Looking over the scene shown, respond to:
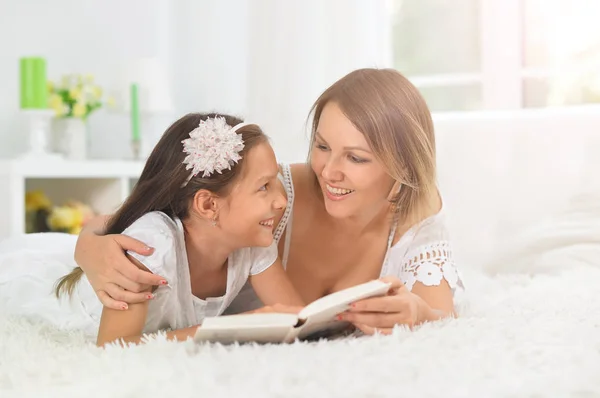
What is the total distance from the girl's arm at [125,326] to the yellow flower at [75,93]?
7.16ft

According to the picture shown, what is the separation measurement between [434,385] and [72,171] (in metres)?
2.54

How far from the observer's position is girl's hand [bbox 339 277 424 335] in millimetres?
1288

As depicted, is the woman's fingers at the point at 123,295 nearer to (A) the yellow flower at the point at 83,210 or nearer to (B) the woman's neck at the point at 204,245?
(B) the woman's neck at the point at 204,245

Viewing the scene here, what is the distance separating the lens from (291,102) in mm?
3398

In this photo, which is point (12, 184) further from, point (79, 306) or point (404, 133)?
point (404, 133)

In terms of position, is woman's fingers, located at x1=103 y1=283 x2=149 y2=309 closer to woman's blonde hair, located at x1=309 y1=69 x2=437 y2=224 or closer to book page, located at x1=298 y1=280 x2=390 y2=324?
book page, located at x1=298 y1=280 x2=390 y2=324

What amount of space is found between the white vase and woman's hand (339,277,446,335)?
246 cm

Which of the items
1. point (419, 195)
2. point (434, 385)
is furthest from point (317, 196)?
point (434, 385)

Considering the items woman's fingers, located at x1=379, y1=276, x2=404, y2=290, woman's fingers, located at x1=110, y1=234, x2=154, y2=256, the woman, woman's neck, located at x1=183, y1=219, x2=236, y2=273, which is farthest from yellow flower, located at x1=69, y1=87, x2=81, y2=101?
woman's fingers, located at x1=379, y1=276, x2=404, y2=290

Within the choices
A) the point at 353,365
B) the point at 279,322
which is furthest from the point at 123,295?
the point at 353,365

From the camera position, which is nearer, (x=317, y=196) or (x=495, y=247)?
(x=317, y=196)

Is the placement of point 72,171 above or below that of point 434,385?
above

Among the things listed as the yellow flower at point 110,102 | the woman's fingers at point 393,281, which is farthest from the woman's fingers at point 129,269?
the yellow flower at point 110,102

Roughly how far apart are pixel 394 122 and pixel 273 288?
18.1 inches
